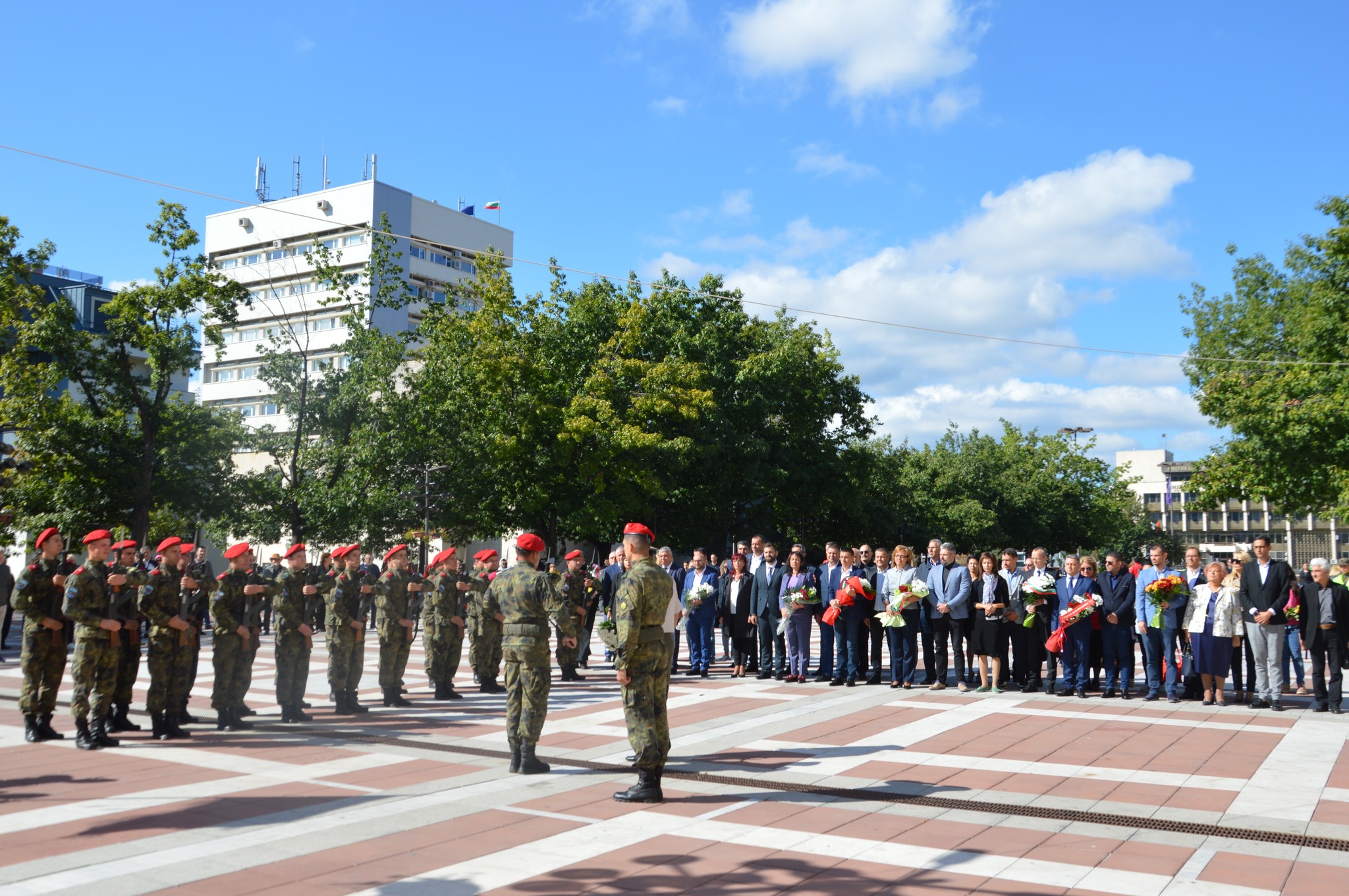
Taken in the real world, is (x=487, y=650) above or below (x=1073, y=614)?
below

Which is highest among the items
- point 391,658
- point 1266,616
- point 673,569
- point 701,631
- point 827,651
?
point 673,569

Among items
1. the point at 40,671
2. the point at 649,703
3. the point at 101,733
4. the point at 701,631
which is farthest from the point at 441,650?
the point at 649,703

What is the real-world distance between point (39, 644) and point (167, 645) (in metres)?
1.10

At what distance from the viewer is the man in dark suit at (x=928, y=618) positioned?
14719mm

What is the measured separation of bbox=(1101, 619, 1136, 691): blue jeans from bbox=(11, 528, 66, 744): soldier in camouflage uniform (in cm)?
1218

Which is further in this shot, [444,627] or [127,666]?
[444,627]

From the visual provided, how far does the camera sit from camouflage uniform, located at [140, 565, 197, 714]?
10.3m

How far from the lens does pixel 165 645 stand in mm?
10602

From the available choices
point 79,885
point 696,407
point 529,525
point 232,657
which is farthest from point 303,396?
point 79,885

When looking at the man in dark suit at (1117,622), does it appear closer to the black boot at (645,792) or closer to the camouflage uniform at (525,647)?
the camouflage uniform at (525,647)

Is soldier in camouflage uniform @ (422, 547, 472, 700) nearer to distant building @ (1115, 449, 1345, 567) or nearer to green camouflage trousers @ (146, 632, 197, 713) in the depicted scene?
green camouflage trousers @ (146, 632, 197, 713)

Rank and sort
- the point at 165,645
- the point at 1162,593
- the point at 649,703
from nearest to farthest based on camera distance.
Answer: 1. the point at 649,703
2. the point at 165,645
3. the point at 1162,593

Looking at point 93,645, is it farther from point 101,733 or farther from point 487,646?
point 487,646

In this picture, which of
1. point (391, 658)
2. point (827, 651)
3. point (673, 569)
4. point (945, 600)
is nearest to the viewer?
point (391, 658)
